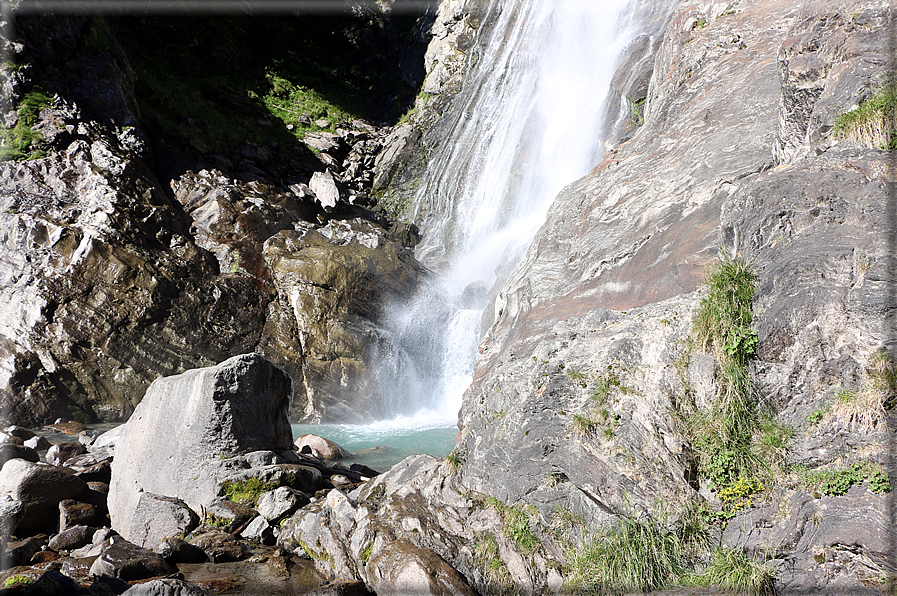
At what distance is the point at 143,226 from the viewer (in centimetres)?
1655

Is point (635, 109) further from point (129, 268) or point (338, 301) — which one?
point (129, 268)

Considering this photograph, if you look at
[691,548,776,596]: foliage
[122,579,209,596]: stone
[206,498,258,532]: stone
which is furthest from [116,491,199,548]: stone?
[691,548,776,596]: foliage

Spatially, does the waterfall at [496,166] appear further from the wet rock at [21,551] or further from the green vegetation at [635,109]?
the wet rock at [21,551]

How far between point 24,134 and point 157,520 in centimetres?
1660

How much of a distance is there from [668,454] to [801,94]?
190 inches

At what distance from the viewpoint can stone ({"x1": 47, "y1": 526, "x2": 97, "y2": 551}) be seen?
21.5 feet

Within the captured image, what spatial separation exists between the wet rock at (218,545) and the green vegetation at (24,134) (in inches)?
643

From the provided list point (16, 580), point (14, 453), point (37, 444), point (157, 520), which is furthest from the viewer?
point (37, 444)

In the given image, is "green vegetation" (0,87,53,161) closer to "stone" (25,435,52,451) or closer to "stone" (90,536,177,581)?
"stone" (25,435,52,451)

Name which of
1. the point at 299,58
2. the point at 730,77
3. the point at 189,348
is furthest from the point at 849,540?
the point at 299,58

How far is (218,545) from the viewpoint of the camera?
6219 mm

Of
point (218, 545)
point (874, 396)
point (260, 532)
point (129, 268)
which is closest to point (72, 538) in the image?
point (218, 545)

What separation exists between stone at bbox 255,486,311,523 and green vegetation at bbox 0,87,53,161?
641 inches

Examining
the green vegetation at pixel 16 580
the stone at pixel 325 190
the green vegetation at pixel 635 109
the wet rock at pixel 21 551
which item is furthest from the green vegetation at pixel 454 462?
the stone at pixel 325 190
